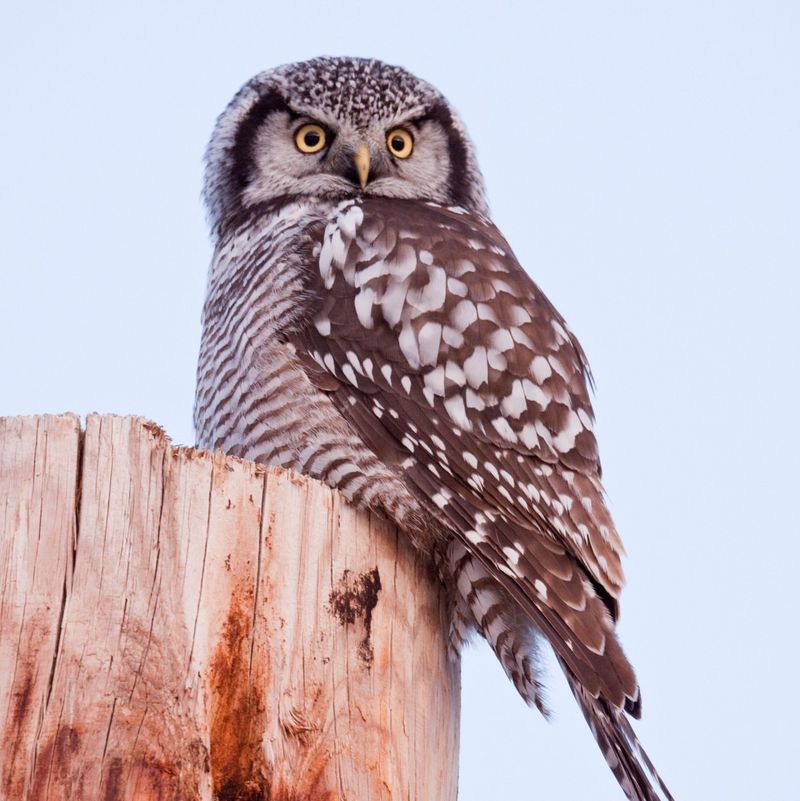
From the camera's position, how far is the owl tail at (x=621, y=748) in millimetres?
2455

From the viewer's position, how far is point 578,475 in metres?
3.06

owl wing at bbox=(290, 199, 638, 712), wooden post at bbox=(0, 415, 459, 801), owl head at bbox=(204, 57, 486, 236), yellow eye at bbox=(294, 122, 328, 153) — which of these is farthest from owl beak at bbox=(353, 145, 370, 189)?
wooden post at bbox=(0, 415, 459, 801)

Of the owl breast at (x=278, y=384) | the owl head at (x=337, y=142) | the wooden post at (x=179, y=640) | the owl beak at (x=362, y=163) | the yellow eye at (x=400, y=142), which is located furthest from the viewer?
the yellow eye at (x=400, y=142)

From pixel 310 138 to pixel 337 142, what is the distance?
12cm

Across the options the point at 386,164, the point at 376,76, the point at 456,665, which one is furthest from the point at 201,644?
the point at 376,76

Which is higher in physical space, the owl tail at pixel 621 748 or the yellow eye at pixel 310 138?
the yellow eye at pixel 310 138

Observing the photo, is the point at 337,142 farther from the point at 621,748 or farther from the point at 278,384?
the point at 621,748

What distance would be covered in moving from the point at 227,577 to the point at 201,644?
14 cm

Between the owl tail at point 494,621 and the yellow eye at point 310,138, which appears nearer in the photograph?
the owl tail at point 494,621

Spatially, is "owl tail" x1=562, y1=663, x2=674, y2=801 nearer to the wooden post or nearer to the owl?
the owl

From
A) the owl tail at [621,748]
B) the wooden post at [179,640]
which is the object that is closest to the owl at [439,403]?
the owl tail at [621,748]

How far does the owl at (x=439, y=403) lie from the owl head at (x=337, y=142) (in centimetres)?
5

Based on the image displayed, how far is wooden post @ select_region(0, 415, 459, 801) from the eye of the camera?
1.93 metres

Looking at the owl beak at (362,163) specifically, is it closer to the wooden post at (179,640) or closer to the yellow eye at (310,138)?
the yellow eye at (310,138)
